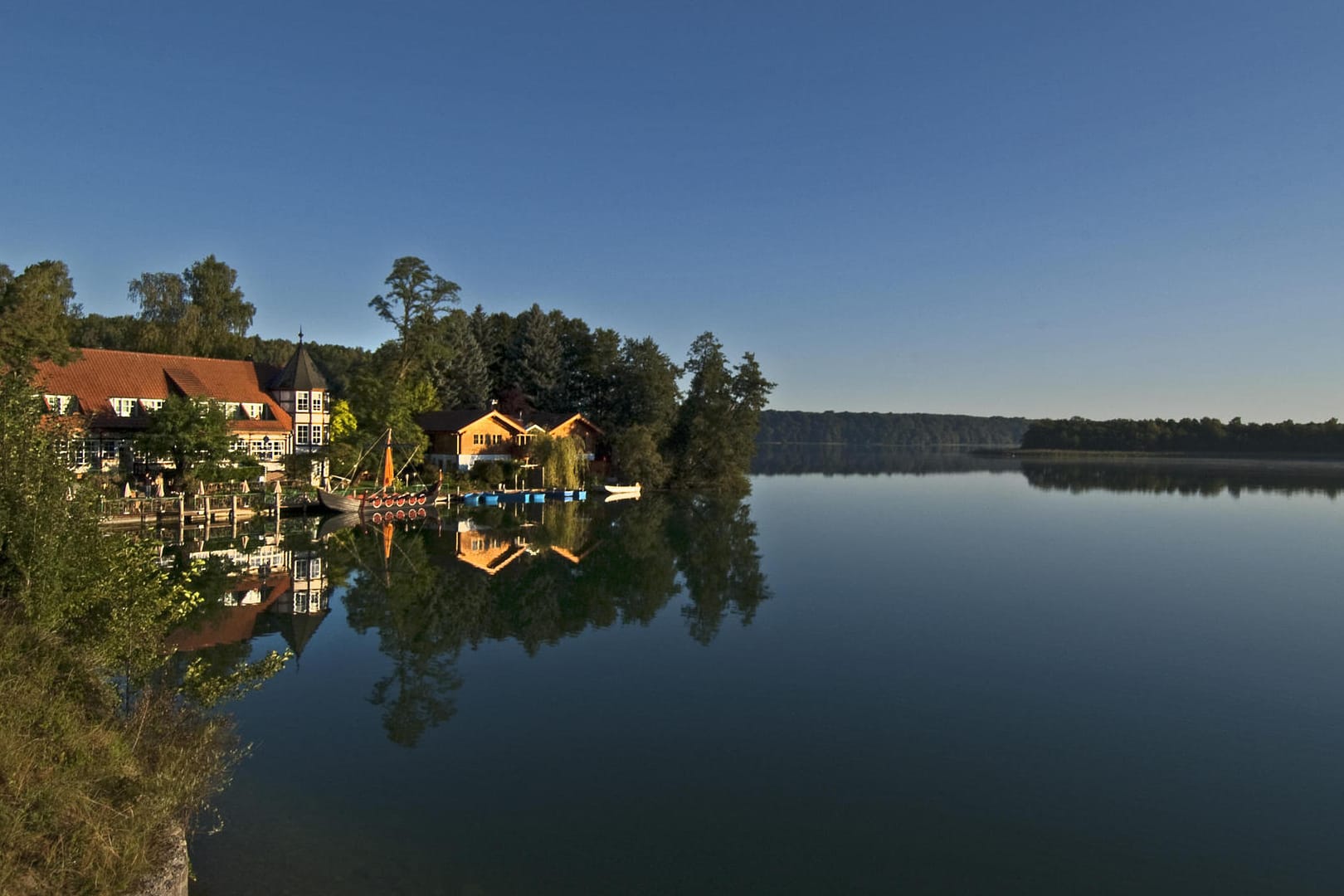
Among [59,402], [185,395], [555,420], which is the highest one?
[185,395]

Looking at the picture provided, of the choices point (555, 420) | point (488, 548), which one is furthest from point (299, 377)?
point (488, 548)

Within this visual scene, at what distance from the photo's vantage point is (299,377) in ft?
172

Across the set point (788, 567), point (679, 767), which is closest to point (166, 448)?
point (788, 567)

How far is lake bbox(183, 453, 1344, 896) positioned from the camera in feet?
32.9

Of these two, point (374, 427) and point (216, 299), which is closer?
point (374, 427)

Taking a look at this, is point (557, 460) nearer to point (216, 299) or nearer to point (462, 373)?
point (462, 373)

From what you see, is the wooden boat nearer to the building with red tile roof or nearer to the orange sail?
the orange sail

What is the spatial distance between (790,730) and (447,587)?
15.6 m

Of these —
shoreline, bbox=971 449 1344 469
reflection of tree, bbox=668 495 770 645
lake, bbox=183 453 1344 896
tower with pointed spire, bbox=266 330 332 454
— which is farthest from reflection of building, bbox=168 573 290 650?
shoreline, bbox=971 449 1344 469

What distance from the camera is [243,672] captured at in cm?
1080

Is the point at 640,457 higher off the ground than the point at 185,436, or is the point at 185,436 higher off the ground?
the point at 185,436

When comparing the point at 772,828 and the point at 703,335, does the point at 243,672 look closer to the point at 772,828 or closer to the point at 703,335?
the point at 772,828

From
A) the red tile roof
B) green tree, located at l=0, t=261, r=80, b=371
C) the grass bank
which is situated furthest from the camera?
the red tile roof

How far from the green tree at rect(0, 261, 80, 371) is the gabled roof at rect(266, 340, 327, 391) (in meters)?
13.8
